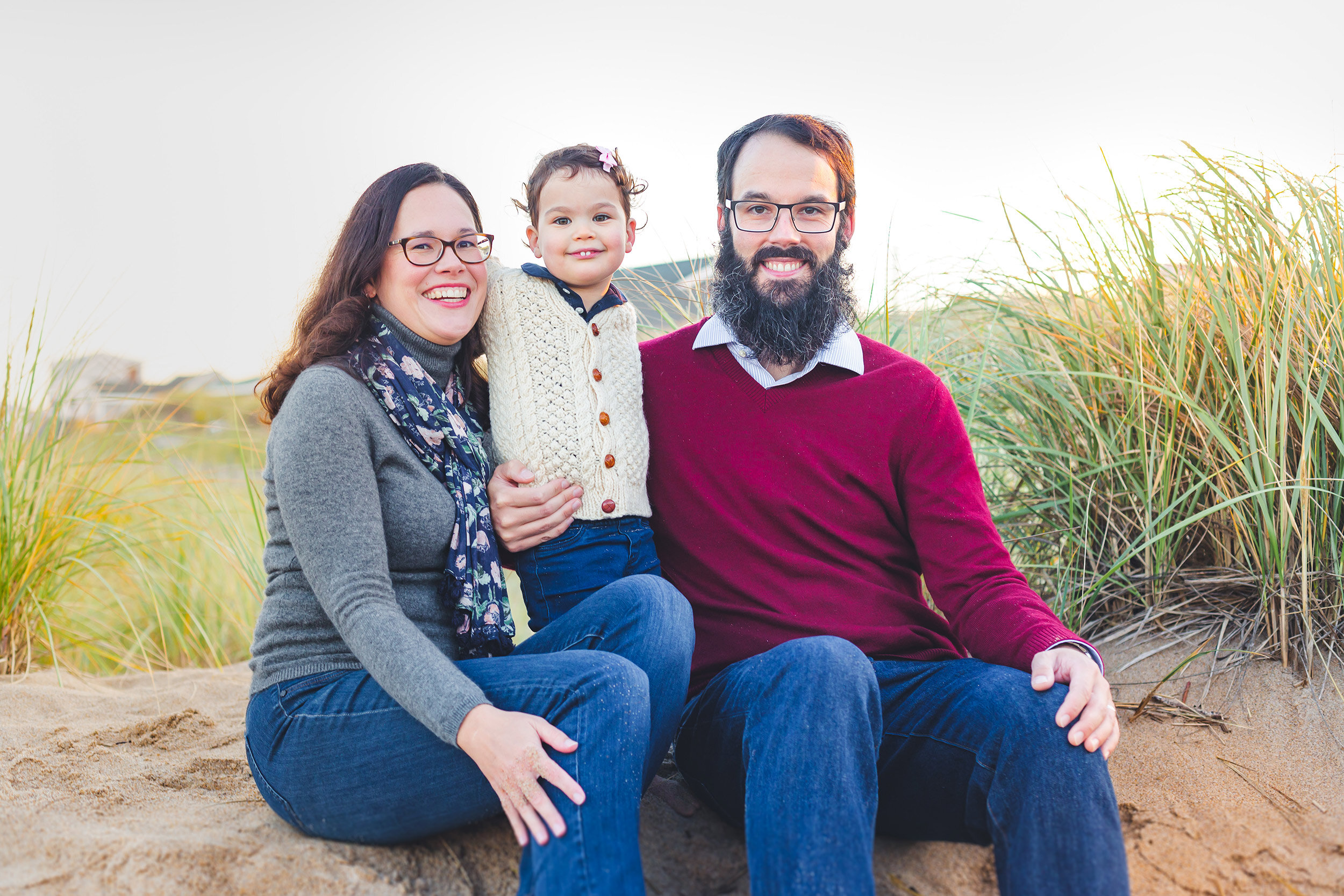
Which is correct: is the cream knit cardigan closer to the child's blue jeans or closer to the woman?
the child's blue jeans

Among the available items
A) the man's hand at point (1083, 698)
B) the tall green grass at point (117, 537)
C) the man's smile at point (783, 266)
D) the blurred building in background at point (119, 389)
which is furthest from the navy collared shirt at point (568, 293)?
the tall green grass at point (117, 537)

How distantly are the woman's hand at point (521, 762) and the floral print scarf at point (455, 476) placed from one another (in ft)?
1.29

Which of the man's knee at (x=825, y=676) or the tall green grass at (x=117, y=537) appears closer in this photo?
the man's knee at (x=825, y=676)

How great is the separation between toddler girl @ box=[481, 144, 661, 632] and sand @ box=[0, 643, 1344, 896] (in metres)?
0.64

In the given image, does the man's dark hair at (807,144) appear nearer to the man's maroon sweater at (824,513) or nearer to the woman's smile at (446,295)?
the man's maroon sweater at (824,513)

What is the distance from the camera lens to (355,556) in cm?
185

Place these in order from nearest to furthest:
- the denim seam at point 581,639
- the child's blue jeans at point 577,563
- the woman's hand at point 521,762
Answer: the woman's hand at point 521,762 < the denim seam at point 581,639 < the child's blue jeans at point 577,563

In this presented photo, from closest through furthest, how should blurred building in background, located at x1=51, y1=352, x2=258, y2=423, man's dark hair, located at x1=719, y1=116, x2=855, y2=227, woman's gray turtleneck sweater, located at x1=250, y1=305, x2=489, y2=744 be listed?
1. woman's gray turtleneck sweater, located at x1=250, y1=305, x2=489, y2=744
2. man's dark hair, located at x1=719, y1=116, x2=855, y2=227
3. blurred building in background, located at x1=51, y1=352, x2=258, y2=423

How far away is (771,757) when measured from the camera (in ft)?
5.84

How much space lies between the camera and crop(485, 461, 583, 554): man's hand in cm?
230

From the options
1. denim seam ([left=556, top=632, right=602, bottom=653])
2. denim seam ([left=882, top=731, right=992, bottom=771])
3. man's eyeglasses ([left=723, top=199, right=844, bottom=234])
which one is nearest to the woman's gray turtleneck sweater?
denim seam ([left=556, top=632, right=602, bottom=653])

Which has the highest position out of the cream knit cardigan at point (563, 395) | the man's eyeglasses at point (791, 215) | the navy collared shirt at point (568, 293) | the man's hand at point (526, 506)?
the man's eyeglasses at point (791, 215)

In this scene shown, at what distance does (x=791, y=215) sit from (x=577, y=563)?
47.7 inches

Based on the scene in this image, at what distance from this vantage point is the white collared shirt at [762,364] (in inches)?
102
